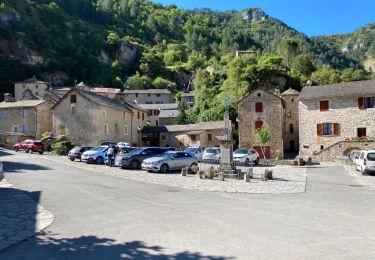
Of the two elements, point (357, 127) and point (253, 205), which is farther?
point (357, 127)

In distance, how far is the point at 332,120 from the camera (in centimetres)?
4225

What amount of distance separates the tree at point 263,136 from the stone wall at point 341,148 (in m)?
7.14

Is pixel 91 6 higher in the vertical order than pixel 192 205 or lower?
higher

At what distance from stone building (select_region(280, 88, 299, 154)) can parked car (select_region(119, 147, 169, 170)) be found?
97.5 feet

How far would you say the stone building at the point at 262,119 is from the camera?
46.0m

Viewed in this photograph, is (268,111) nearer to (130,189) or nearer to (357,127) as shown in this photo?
(357,127)

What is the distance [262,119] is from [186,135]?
1316 cm

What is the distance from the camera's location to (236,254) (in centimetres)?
732

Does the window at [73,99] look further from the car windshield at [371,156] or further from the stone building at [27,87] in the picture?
the stone building at [27,87]

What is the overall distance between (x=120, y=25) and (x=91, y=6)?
16.6 m

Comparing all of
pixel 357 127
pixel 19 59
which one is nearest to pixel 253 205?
pixel 357 127

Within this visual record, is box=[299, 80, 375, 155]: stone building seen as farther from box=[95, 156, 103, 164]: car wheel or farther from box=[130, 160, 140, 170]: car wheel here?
box=[95, 156, 103, 164]: car wheel

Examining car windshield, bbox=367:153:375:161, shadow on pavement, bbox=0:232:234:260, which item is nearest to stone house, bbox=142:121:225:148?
car windshield, bbox=367:153:375:161

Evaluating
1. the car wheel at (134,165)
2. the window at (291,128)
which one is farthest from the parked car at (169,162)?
the window at (291,128)
